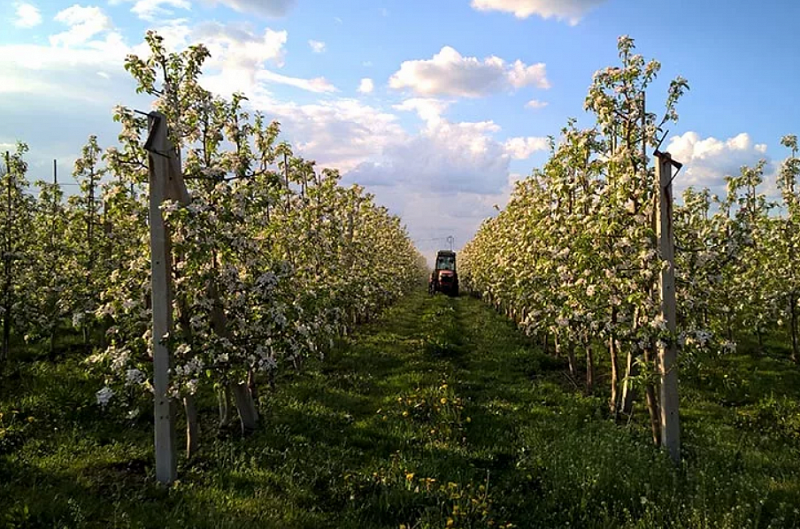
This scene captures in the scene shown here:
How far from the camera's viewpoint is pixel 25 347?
1638 cm

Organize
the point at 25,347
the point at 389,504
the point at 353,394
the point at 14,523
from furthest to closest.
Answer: the point at 25,347
the point at 353,394
the point at 389,504
the point at 14,523

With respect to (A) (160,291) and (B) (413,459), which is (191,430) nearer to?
(A) (160,291)

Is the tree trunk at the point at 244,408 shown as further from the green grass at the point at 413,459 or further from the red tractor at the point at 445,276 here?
the red tractor at the point at 445,276

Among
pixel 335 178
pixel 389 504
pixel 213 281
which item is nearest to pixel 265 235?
pixel 213 281

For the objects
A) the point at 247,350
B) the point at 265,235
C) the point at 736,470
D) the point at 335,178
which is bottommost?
the point at 736,470

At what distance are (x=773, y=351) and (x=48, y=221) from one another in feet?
78.8

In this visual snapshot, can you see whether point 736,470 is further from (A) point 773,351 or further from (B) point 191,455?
(A) point 773,351

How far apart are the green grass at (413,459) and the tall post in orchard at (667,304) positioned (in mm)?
375

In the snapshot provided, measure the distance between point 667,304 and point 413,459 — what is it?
4.37m

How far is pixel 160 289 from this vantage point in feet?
22.0

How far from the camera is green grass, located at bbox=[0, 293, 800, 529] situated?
6.02 m

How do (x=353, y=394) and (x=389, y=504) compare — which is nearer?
(x=389, y=504)

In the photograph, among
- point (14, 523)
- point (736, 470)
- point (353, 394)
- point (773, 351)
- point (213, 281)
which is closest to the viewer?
point (14, 523)

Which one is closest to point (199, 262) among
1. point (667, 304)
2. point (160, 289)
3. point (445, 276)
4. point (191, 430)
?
point (160, 289)
